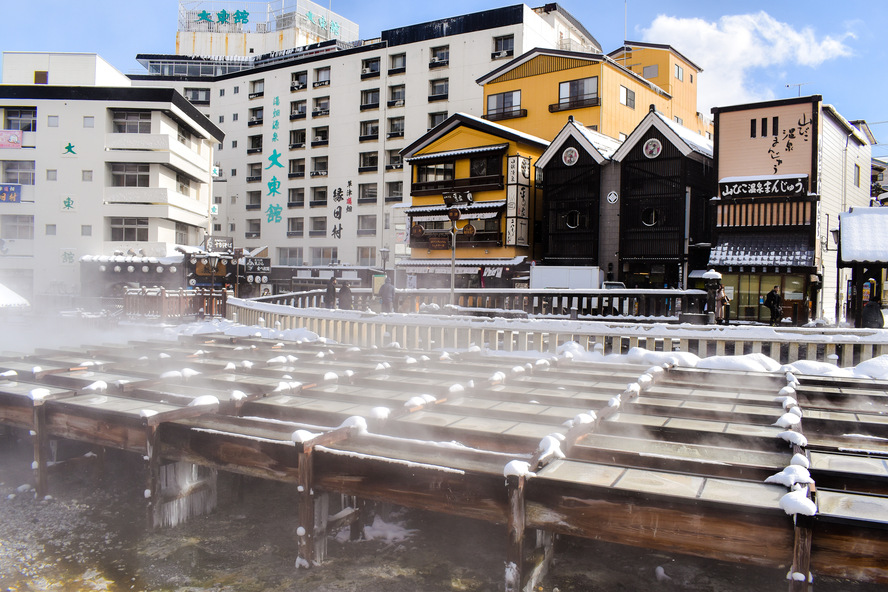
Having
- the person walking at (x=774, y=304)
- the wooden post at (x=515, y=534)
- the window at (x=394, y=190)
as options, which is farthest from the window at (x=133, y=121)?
the wooden post at (x=515, y=534)

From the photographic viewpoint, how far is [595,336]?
9.91 metres

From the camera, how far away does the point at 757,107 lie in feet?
87.8

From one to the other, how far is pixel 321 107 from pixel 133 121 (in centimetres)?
1790

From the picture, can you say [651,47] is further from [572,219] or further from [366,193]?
[366,193]

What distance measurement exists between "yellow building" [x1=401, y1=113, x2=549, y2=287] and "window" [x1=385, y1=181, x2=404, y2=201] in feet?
31.4

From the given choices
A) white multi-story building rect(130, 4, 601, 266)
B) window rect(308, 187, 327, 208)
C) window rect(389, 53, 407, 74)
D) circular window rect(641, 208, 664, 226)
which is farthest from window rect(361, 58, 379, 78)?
circular window rect(641, 208, 664, 226)

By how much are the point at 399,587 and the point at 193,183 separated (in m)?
45.9

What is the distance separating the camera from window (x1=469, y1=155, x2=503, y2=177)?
35.5 metres

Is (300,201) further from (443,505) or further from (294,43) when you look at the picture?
(443,505)

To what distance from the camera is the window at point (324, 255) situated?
167ft

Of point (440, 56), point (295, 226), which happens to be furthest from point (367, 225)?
point (440, 56)

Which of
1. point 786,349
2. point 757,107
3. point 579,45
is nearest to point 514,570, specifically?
point 786,349

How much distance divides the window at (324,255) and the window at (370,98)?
12268mm

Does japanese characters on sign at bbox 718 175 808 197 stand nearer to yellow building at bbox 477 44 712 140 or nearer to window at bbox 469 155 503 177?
yellow building at bbox 477 44 712 140
